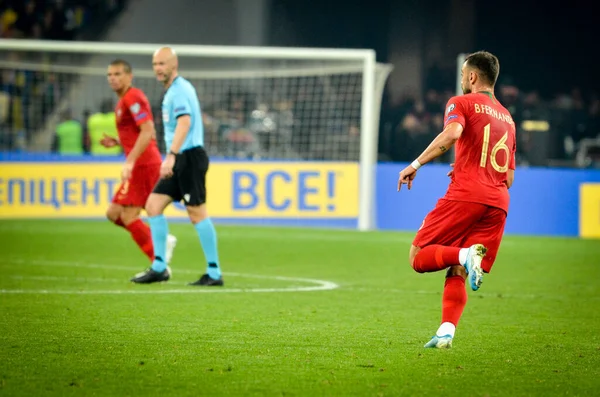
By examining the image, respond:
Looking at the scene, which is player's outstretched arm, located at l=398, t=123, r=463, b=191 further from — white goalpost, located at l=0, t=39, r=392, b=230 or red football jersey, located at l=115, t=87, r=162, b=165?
white goalpost, located at l=0, t=39, r=392, b=230

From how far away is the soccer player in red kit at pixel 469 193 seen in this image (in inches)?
254

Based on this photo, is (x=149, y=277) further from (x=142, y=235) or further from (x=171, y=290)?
(x=142, y=235)

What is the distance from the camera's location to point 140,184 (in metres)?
10.8

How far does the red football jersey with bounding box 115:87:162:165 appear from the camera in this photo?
411 inches

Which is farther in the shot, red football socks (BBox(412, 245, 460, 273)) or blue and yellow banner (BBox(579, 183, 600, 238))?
blue and yellow banner (BBox(579, 183, 600, 238))

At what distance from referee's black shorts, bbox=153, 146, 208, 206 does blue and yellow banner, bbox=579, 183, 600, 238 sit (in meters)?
9.94

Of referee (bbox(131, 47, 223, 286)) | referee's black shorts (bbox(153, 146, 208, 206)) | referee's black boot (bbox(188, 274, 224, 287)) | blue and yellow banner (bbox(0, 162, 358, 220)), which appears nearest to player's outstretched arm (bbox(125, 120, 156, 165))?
referee (bbox(131, 47, 223, 286))

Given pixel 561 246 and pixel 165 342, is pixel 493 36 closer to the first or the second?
pixel 561 246

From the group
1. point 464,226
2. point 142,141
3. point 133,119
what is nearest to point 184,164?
point 142,141

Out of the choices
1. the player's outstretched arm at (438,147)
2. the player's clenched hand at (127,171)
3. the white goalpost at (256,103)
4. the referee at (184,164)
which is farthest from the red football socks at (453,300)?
the white goalpost at (256,103)

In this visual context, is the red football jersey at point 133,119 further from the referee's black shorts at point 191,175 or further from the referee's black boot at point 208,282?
the referee's black boot at point 208,282

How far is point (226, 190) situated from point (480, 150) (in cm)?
1256

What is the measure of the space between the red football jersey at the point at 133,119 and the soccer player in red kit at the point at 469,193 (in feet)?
14.7

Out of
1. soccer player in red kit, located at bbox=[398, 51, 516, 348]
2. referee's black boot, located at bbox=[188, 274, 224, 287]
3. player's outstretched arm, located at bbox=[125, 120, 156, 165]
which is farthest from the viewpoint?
player's outstretched arm, located at bbox=[125, 120, 156, 165]
